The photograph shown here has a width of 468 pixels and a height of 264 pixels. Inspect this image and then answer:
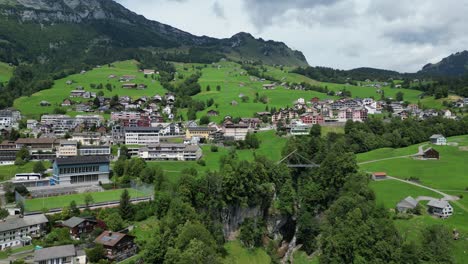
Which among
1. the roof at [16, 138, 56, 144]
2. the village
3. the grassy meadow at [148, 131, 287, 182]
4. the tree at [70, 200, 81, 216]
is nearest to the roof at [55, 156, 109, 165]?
the village

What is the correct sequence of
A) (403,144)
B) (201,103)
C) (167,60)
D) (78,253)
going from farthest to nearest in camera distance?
(167,60), (201,103), (403,144), (78,253)

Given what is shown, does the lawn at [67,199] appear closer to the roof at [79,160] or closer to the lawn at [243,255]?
the roof at [79,160]

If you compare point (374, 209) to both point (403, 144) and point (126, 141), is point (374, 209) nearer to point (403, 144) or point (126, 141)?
point (403, 144)

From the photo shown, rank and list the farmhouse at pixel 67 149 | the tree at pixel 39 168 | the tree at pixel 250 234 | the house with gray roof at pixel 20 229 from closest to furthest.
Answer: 1. the house with gray roof at pixel 20 229
2. the tree at pixel 250 234
3. the tree at pixel 39 168
4. the farmhouse at pixel 67 149

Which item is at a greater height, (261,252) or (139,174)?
(139,174)

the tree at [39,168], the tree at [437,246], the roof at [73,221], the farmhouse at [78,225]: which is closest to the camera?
the tree at [437,246]

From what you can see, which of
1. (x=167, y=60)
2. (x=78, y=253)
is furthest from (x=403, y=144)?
(x=167, y=60)

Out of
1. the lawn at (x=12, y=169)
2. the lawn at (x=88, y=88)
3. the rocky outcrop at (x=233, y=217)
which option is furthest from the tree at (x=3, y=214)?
the lawn at (x=88, y=88)
